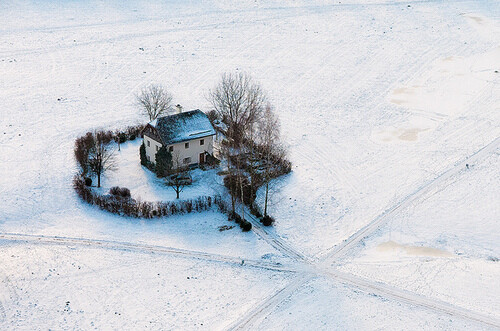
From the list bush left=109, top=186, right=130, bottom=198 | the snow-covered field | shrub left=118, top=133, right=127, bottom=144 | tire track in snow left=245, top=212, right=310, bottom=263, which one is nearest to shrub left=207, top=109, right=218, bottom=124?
the snow-covered field

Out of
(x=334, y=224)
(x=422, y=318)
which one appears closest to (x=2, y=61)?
(x=334, y=224)

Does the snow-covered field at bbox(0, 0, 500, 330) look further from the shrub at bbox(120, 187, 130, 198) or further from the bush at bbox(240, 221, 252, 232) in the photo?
the shrub at bbox(120, 187, 130, 198)

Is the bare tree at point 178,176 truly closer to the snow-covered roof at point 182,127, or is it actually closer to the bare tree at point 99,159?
the snow-covered roof at point 182,127

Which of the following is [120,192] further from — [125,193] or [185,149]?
[185,149]

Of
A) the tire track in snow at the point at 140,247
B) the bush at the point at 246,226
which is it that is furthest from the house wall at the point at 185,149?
the tire track in snow at the point at 140,247

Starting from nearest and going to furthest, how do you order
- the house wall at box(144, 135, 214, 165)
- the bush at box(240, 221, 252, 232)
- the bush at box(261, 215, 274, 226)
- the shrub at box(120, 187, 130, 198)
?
the bush at box(240, 221, 252, 232), the bush at box(261, 215, 274, 226), the shrub at box(120, 187, 130, 198), the house wall at box(144, 135, 214, 165)

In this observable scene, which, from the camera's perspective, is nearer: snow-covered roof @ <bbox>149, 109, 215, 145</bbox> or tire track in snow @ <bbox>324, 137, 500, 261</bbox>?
tire track in snow @ <bbox>324, 137, 500, 261</bbox>
